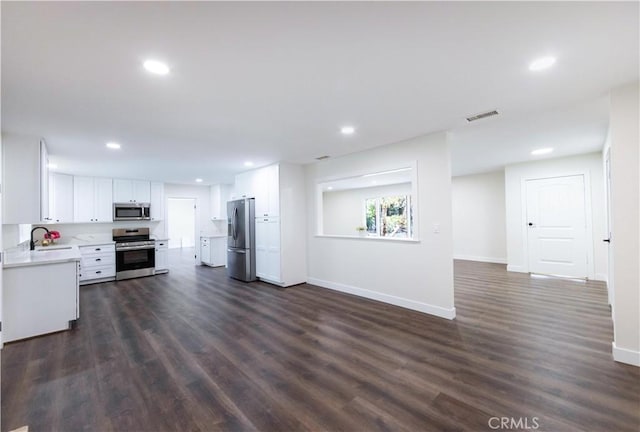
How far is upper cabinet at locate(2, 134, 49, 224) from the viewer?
11.1 feet

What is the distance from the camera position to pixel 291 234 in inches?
216

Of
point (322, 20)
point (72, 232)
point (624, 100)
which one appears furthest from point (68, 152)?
point (624, 100)

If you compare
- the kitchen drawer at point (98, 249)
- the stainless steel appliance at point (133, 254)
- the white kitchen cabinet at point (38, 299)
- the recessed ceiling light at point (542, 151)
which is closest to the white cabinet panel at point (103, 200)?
the stainless steel appliance at point (133, 254)

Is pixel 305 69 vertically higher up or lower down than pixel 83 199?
higher up

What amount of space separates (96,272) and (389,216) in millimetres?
7926

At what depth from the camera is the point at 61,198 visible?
19.5 feet

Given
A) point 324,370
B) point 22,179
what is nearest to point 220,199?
point 22,179

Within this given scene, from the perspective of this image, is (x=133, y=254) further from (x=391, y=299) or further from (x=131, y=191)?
(x=391, y=299)

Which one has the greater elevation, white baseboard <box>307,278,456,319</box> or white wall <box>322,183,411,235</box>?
white wall <box>322,183,411,235</box>

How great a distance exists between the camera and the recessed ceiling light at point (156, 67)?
6.33 ft

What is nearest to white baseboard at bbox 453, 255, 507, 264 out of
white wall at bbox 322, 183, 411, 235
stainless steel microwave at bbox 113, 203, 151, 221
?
white wall at bbox 322, 183, 411, 235

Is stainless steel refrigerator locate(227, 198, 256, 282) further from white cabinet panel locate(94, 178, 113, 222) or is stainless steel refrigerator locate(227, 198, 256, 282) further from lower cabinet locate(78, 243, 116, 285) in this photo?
white cabinet panel locate(94, 178, 113, 222)

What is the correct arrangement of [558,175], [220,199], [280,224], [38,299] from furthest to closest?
[220,199], [558,175], [280,224], [38,299]

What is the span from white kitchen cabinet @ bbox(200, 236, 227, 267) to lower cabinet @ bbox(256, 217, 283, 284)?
251cm
